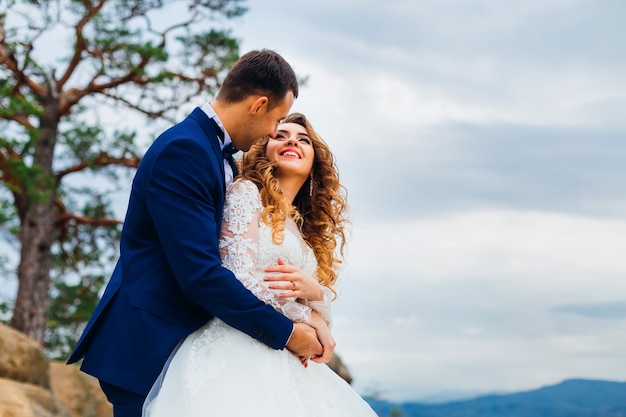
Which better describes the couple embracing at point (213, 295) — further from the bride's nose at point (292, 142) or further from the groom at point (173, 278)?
the bride's nose at point (292, 142)

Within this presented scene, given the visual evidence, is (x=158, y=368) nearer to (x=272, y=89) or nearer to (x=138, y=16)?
(x=272, y=89)

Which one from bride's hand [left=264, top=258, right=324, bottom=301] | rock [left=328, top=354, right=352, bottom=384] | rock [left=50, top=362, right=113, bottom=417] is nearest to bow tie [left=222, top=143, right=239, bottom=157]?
bride's hand [left=264, top=258, right=324, bottom=301]

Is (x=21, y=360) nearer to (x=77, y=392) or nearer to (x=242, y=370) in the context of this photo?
(x=77, y=392)

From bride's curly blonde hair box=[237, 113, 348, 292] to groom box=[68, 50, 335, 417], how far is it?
0.50 m

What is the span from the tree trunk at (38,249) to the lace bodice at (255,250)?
10211 millimetres

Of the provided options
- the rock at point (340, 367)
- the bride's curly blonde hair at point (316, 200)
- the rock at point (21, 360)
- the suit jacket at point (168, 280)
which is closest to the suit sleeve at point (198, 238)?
the suit jacket at point (168, 280)

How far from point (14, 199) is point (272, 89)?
1123 centimetres

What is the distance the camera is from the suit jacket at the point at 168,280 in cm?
244

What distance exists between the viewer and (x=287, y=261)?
2932 millimetres

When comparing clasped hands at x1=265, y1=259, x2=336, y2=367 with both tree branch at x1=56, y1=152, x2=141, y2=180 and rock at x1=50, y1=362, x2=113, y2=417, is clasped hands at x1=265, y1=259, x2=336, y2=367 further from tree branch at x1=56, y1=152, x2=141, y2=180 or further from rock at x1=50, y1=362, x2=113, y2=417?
tree branch at x1=56, y1=152, x2=141, y2=180

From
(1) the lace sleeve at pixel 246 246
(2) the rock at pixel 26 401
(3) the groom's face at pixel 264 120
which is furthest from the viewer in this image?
(2) the rock at pixel 26 401

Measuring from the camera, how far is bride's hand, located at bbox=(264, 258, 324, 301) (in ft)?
8.93

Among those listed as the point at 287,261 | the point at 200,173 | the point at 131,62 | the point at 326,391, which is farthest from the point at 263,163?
the point at 131,62

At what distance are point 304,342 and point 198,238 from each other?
56 centimetres
